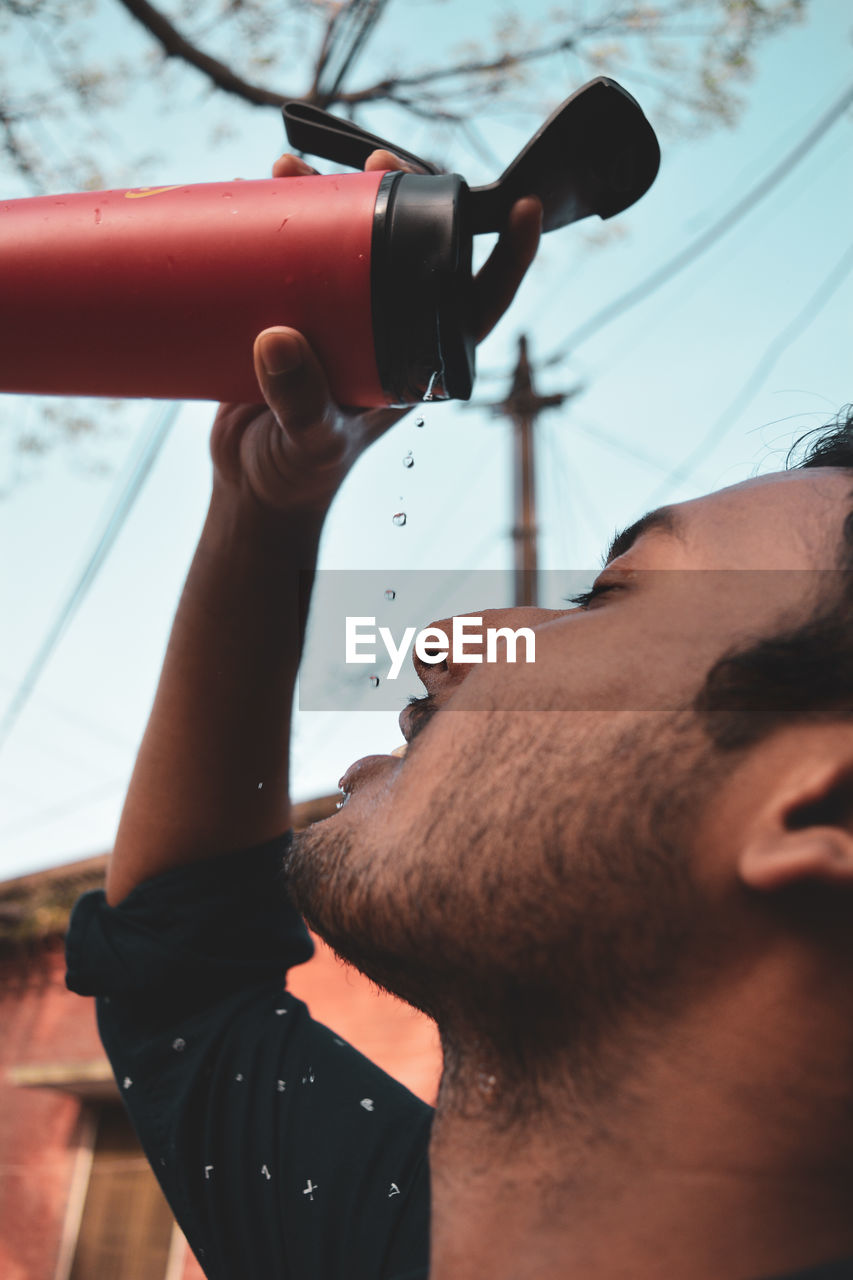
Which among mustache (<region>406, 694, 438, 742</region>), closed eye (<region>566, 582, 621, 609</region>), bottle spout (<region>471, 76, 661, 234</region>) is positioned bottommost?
mustache (<region>406, 694, 438, 742</region>)

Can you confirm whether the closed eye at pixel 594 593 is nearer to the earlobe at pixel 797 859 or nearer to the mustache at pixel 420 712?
the mustache at pixel 420 712

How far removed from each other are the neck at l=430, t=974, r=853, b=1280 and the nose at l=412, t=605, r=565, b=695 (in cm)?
45

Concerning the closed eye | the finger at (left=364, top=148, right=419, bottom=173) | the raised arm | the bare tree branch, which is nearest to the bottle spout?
the finger at (left=364, top=148, right=419, bottom=173)

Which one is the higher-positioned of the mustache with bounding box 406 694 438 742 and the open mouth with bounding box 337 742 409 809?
the mustache with bounding box 406 694 438 742

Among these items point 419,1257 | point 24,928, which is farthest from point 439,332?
point 24,928

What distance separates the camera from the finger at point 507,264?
106cm

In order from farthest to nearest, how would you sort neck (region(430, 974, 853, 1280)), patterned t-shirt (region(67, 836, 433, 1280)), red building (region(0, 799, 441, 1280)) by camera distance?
red building (region(0, 799, 441, 1280)) < patterned t-shirt (region(67, 836, 433, 1280)) < neck (region(430, 974, 853, 1280))

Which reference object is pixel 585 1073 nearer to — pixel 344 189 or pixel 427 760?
pixel 427 760

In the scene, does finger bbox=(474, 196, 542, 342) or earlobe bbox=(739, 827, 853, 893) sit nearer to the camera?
earlobe bbox=(739, 827, 853, 893)

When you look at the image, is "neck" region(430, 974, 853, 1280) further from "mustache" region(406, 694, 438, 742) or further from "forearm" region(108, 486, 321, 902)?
"forearm" region(108, 486, 321, 902)

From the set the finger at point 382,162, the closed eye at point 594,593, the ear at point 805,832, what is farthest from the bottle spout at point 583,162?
the ear at point 805,832

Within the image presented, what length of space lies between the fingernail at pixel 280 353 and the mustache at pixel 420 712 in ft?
1.37

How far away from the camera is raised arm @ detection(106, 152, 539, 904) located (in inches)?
49.7

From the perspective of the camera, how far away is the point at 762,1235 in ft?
2.30
